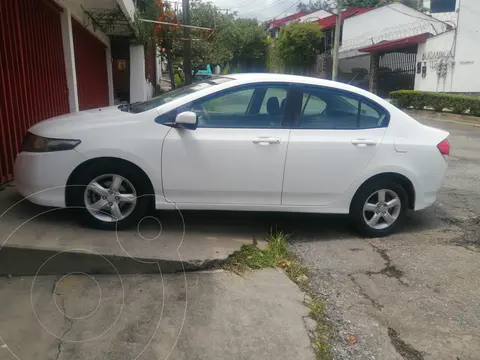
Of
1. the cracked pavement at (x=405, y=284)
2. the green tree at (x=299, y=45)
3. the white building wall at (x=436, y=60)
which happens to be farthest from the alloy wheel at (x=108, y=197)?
the green tree at (x=299, y=45)

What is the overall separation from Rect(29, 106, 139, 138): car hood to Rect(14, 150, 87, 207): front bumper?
211 millimetres

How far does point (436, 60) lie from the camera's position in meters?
24.5

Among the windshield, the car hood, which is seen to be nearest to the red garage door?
the windshield

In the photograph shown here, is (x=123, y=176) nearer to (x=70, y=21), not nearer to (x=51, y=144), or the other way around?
(x=51, y=144)

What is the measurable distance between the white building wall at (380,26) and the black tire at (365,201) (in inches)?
1125

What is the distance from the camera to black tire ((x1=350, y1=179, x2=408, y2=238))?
480cm

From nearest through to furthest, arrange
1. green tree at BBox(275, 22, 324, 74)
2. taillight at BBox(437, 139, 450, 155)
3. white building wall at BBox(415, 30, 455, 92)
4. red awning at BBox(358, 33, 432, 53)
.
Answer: taillight at BBox(437, 139, 450, 155) → white building wall at BBox(415, 30, 455, 92) → red awning at BBox(358, 33, 432, 53) → green tree at BBox(275, 22, 324, 74)

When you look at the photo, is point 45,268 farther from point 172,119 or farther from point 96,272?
point 172,119

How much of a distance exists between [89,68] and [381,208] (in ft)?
30.9

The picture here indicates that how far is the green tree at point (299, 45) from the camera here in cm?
3622

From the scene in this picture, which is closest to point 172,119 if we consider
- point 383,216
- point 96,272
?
point 96,272

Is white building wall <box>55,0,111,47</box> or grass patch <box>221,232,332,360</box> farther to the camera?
white building wall <box>55,0,111,47</box>

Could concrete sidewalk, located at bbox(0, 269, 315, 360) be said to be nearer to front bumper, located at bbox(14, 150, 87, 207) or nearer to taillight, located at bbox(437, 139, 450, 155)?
front bumper, located at bbox(14, 150, 87, 207)

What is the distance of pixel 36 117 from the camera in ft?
20.8
